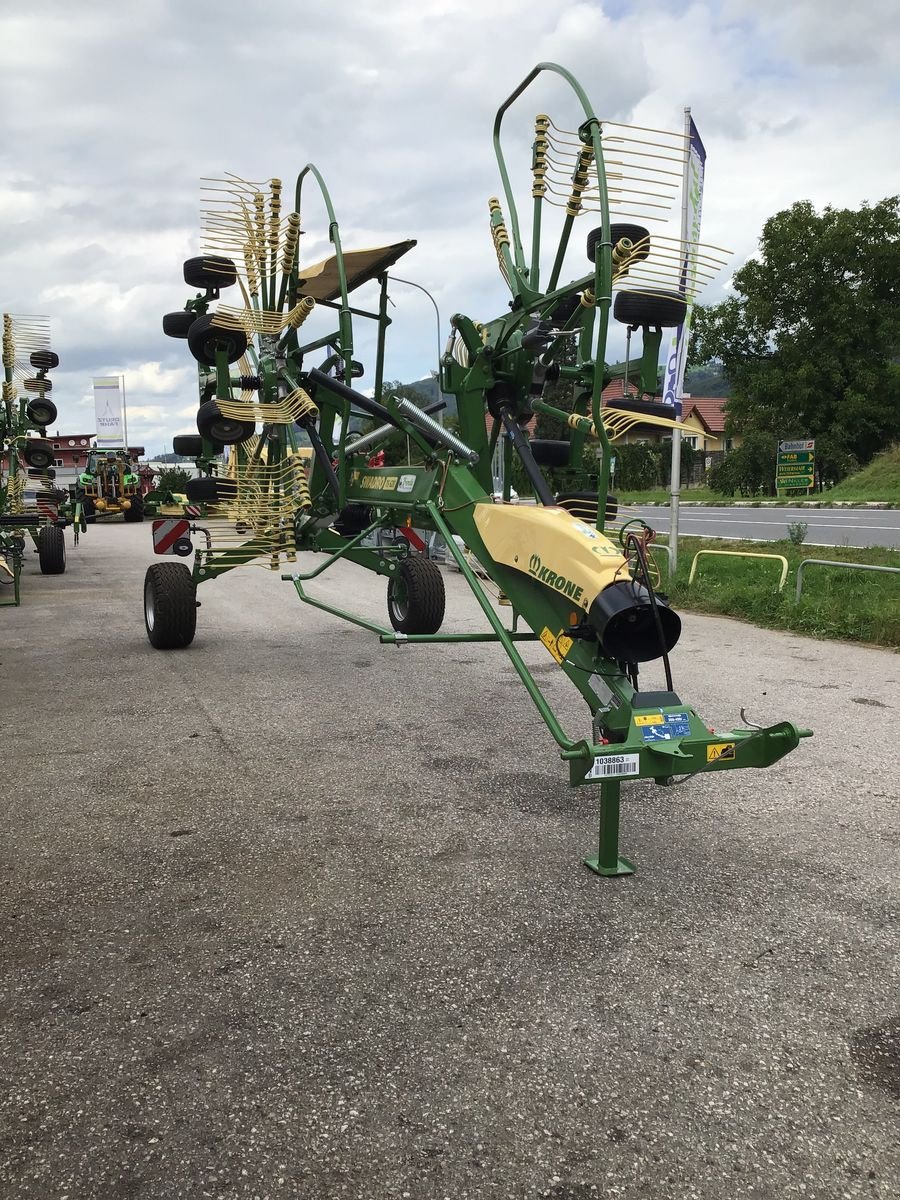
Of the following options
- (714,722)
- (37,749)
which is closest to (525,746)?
(714,722)

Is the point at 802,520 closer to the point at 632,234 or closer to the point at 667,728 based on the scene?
the point at 632,234

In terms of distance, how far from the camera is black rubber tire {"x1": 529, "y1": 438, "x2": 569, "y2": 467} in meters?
5.29

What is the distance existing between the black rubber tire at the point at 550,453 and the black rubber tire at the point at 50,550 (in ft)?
38.2

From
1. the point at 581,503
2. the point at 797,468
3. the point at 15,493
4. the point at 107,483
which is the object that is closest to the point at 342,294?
the point at 581,503

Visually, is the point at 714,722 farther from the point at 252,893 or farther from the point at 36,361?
the point at 36,361

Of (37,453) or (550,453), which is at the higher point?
(37,453)

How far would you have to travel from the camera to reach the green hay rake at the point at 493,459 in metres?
3.57

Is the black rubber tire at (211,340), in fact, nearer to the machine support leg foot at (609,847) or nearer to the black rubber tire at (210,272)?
the black rubber tire at (210,272)

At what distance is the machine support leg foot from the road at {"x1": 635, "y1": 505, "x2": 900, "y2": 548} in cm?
1255

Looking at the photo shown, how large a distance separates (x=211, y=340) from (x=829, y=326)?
4418 centimetres

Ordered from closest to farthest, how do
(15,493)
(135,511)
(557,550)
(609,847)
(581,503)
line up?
(609,847) < (557,550) < (581,503) < (15,493) < (135,511)

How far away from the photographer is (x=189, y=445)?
773 centimetres

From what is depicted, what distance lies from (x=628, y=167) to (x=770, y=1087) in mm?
3600

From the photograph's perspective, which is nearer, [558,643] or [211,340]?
[558,643]
